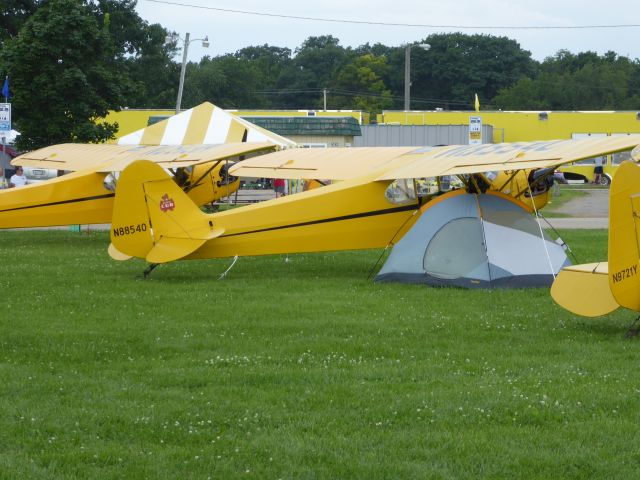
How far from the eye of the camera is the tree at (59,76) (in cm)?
2803

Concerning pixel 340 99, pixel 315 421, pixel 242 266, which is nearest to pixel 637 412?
pixel 315 421

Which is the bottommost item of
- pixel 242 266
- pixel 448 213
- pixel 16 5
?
pixel 242 266

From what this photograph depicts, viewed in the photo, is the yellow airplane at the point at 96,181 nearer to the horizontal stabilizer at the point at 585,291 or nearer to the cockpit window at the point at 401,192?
the cockpit window at the point at 401,192

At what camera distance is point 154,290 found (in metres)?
13.9

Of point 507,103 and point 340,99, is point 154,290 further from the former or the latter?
point 340,99

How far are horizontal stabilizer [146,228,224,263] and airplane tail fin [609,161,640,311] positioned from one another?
6394 mm

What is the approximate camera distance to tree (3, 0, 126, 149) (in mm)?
28031

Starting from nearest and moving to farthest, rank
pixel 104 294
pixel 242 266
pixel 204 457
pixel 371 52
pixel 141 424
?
pixel 204 457, pixel 141 424, pixel 104 294, pixel 242 266, pixel 371 52

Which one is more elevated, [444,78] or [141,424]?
[444,78]

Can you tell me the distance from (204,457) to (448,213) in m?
8.78

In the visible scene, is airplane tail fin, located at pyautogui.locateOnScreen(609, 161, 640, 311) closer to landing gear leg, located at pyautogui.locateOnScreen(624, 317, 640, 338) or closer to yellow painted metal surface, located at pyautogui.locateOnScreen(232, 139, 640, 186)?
landing gear leg, located at pyautogui.locateOnScreen(624, 317, 640, 338)

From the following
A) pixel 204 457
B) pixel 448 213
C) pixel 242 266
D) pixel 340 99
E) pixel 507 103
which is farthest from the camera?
pixel 340 99

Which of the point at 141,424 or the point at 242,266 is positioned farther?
the point at 242,266

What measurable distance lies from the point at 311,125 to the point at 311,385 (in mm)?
38617
